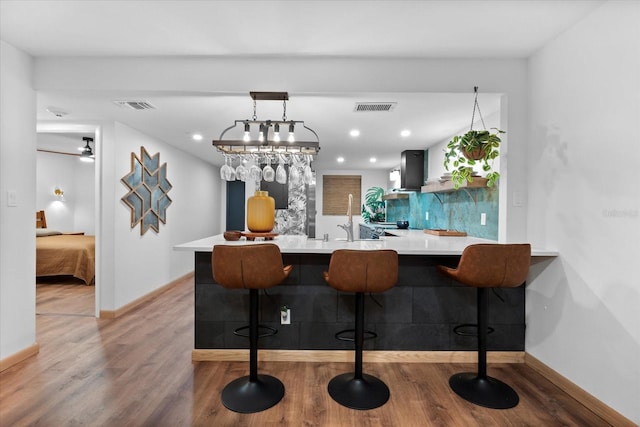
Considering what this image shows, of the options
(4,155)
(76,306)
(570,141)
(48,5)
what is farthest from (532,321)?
(76,306)

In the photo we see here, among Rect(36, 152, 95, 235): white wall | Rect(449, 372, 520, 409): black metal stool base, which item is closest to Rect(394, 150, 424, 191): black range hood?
Rect(449, 372, 520, 409): black metal stool base

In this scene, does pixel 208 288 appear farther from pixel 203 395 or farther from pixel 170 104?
pixel 170 104

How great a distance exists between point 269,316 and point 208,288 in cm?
55

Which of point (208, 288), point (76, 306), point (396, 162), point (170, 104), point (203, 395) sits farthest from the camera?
point (396, 162)

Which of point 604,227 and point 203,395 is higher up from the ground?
point 604,227

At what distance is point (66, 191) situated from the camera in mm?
7172

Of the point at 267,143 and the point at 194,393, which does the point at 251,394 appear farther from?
the point at 267,143

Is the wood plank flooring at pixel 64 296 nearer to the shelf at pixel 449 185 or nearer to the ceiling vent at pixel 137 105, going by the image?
the ceiling vent at pixel 137 105

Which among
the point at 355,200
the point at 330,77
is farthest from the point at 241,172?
the point at 355,200

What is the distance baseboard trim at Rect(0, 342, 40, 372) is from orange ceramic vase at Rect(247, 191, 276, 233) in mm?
2033

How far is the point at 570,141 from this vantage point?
88.3 inches

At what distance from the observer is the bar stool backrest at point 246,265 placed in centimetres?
202

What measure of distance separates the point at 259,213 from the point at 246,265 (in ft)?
2.61

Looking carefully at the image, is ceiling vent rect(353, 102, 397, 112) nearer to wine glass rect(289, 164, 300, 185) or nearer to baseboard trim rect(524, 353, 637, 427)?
wine glass rect(289, 164, 300, 185)
